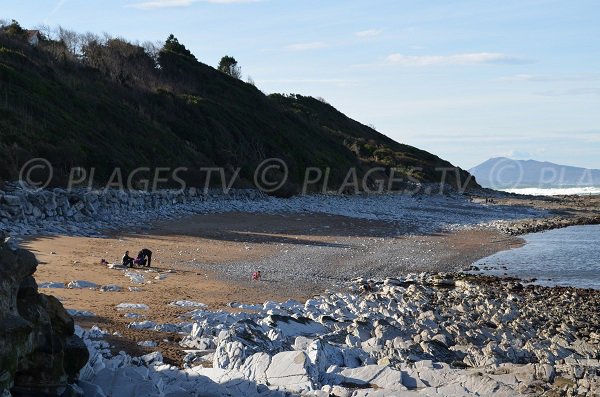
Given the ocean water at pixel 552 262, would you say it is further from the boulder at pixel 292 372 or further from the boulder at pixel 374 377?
the boulder at pixel 292 372

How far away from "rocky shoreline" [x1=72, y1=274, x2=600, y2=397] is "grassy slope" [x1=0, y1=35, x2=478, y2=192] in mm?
14440

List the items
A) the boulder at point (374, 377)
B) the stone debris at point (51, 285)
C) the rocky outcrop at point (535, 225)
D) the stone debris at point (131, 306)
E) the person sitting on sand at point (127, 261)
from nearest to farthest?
1. the boulder at point (374, 377)
2. the stone debris at point (131, 306)
3. the stone debris at point (51, 285)
4. the person sitting on sand at point (127, 261)
5. the rocky outcrop at point (535, 225)

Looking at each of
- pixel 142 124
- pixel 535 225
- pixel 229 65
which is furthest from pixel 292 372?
pixel 229 65

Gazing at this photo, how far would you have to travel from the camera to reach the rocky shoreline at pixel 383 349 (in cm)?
739

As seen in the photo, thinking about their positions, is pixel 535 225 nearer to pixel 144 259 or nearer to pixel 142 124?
pixel 142 124

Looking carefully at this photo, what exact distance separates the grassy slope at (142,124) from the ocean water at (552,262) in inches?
537

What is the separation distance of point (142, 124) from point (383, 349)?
28.1m

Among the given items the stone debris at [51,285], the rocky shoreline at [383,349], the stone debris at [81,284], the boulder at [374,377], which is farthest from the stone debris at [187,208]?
the boulder at [374,377]

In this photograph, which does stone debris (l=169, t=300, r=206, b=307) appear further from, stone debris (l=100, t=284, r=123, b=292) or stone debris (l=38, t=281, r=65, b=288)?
stone debris (l=38, t=281, r=65, b=288)

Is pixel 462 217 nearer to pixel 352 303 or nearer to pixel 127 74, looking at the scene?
pixel 127 74

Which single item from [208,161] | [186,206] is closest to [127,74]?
[208,161]

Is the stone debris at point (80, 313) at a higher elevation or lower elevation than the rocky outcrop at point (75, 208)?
lower

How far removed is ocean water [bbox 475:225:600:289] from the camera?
1841cm

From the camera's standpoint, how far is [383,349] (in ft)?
31.9
